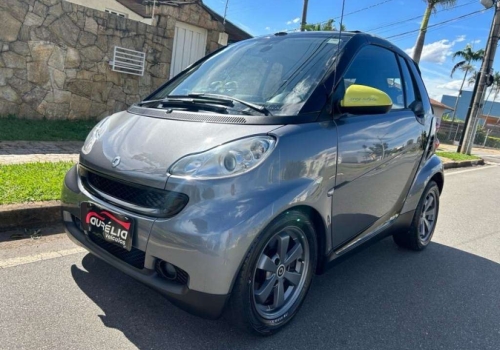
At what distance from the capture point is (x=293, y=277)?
2.38 meters

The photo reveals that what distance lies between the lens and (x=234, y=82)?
2.76 m

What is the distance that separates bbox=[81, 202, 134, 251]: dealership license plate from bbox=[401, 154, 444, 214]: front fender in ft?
7.87

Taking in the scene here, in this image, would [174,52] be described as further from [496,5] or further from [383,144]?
[496,5]

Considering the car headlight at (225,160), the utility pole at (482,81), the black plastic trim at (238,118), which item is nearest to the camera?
the car headlight at (225,160)

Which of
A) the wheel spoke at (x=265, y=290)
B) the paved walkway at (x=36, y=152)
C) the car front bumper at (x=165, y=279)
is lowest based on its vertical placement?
the paved walkway at (x=36, y=152)

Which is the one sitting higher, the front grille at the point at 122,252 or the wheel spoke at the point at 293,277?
the front grille at the point at 122,252

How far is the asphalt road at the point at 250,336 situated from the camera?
83.7 inches

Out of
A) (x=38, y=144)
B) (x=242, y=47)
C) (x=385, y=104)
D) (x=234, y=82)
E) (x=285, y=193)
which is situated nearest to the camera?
(x=285, y=193)

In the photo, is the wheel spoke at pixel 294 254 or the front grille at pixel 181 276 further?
the wheel spoke at pixel 294 254

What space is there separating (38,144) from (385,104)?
509cm

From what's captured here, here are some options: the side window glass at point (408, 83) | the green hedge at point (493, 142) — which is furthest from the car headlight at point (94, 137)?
the green hedge at point (493, 142)

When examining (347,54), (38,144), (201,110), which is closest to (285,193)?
(201,110)

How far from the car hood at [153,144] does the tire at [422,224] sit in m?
2.21

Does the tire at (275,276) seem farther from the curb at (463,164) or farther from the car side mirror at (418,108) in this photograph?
the curb at (463,164)
